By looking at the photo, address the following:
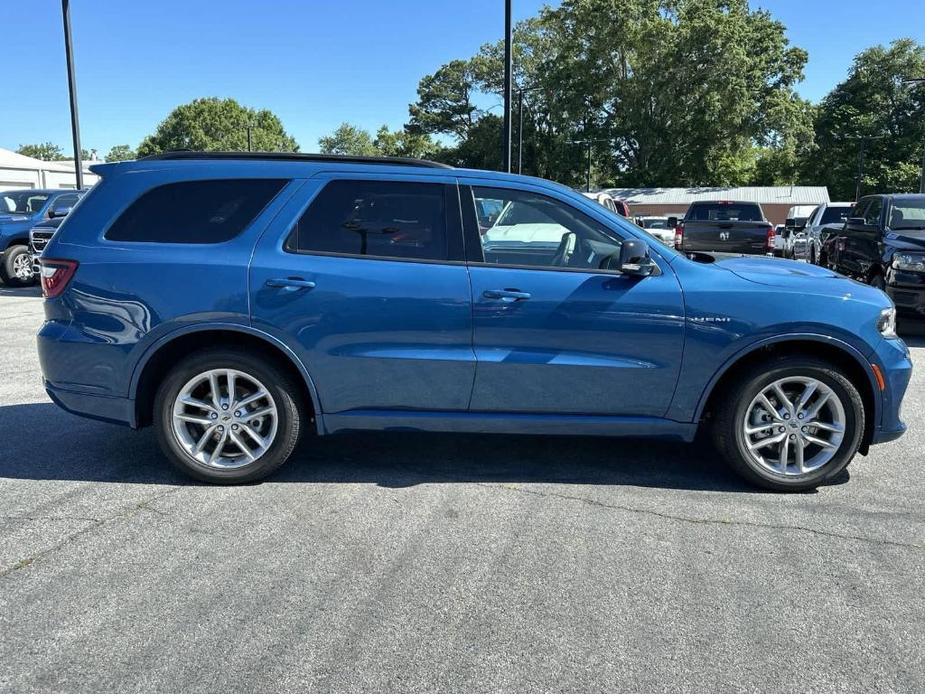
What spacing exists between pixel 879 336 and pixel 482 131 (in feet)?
213

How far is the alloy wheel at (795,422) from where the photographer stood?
425 centimetres

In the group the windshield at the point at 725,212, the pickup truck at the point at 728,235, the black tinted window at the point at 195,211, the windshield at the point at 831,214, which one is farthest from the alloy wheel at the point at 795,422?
the windshield at the point at 831,214

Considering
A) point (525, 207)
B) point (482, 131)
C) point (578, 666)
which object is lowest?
point (578, 666)

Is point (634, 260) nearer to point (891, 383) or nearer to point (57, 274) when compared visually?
point (891, 383)

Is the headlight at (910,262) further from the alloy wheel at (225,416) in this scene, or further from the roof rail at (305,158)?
the alloy wheel at (225,416)

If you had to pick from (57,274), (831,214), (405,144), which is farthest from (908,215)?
(405,144)

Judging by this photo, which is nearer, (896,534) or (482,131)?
(896,534)

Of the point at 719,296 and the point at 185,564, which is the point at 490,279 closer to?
the point at 719,296

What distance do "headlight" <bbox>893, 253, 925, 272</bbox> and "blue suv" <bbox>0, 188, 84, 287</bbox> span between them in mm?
13304

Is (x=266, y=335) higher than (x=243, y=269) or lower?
lower

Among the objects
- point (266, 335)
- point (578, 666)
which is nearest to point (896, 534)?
point (578, 666)

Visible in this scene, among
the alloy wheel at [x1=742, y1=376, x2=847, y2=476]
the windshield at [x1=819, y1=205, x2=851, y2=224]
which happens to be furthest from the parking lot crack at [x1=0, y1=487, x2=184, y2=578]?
the windshield at [x1=819, y1=205, x2=851, y2=224]

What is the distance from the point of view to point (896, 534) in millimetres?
3777

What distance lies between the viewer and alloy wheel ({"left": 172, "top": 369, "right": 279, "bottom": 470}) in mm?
4277
